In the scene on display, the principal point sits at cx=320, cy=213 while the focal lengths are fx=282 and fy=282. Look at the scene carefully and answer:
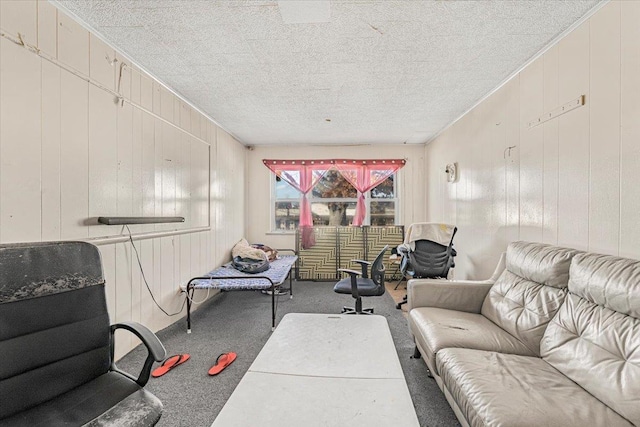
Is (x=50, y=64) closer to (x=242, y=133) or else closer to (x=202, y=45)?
(x=202, y=45)

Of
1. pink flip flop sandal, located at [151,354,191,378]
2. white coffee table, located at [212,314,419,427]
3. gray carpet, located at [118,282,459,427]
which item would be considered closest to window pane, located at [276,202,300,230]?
gray carpet, located at [118,282,459,427]

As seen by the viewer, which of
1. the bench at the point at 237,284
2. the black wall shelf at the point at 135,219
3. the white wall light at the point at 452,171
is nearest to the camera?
the black wall shelf at the point at 135,219

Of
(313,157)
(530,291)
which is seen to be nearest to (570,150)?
(530,291)

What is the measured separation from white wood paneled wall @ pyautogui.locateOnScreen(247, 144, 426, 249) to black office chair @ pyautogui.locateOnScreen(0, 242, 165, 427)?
3943 millimetres

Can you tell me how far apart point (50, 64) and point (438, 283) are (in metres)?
3.14

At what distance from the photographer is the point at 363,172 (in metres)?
5.26

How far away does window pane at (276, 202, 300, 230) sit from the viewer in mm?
5477

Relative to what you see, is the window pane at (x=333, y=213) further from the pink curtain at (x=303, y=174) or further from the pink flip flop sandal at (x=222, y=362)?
the pink flip flop sandal at (x=222, y=362)

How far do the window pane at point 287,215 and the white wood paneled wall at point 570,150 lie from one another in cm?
314

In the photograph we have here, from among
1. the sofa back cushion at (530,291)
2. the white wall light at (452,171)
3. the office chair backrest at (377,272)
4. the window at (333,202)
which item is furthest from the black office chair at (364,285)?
the window at (333,202)

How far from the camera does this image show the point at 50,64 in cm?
173

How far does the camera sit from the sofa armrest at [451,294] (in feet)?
7.72

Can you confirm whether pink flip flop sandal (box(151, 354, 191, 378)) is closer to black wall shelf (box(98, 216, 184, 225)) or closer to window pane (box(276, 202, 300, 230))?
black wall shelf (box(98, 216, 184, 225))

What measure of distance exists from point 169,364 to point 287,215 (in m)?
3.50
